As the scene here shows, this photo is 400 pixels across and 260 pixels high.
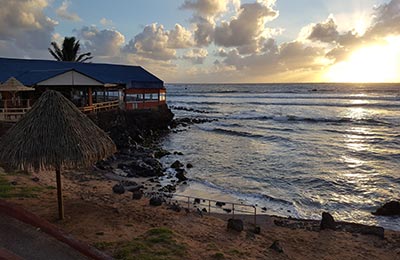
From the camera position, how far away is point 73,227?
33.0 ft

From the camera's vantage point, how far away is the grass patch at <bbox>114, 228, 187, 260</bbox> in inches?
339

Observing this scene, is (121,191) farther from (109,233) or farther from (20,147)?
(20,147)

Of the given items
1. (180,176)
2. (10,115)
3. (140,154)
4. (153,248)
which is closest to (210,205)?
(180,176)

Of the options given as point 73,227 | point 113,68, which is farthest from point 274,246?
point 113,68

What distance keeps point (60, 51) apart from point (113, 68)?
30.1 feet

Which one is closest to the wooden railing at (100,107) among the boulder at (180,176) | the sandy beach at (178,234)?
the boulder at (180,176)

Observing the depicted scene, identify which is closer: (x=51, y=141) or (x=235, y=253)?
(x=51, y=141)

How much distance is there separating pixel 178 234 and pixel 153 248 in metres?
1.45

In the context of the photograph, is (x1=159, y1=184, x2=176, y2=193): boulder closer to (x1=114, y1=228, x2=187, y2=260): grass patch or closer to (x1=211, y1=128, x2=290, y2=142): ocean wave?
(x1=114, y1=228, x2=187, y2=260): grass patch

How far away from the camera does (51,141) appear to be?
955 centimetres

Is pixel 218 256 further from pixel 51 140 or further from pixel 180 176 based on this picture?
pixel 180 176

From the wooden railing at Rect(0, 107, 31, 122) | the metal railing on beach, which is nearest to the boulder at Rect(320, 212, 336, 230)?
the metal railing on beach

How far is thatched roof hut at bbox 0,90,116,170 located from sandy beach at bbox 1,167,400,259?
201 cm

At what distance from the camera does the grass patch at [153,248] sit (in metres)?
8.60
